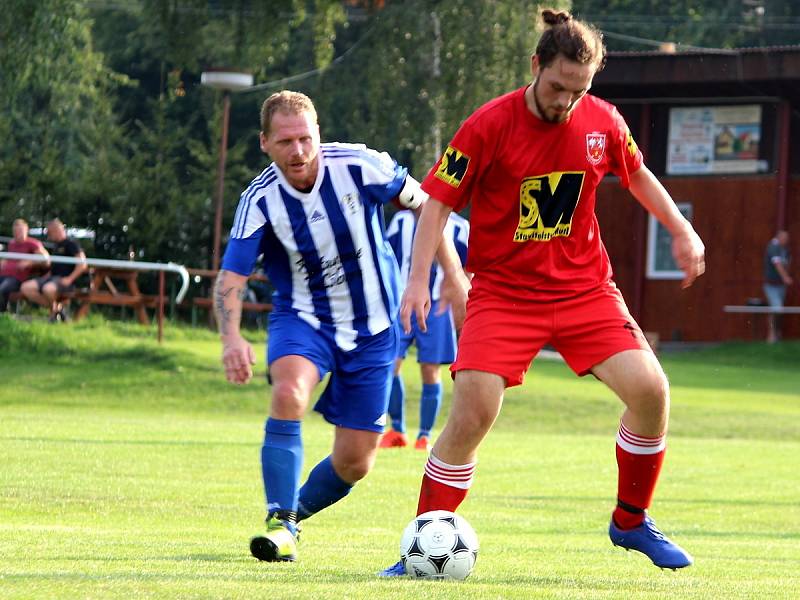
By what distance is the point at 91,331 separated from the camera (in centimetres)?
2255

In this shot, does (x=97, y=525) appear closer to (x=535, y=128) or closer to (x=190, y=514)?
(x=190, y=514)

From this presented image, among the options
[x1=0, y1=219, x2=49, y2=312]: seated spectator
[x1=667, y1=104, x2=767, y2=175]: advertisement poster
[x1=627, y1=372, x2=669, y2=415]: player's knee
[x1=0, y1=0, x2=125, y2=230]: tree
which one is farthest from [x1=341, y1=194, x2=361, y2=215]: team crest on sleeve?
[x1=667, y1=104, x2=767, y2=175]: advertisement poster

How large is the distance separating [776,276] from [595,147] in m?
23.7

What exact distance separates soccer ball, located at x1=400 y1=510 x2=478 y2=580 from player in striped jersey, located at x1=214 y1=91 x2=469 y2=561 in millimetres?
821

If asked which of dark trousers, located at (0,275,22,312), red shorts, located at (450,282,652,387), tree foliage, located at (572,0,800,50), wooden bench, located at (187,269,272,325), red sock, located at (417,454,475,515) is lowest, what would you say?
wooden bench, located at (187,269,272,325)

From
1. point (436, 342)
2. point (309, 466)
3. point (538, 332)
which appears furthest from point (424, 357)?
point (538, 332)

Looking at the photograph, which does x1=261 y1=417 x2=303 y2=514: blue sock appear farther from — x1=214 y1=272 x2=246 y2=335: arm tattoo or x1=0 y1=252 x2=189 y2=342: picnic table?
x1=0 y1=252 x2=189 y2=342: picnic table

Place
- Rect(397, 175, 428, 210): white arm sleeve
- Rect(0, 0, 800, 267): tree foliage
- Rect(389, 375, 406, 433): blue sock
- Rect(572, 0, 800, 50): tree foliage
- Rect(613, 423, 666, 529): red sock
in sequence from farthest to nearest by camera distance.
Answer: Rect(572, 0, 800, 50): tree foliage, Rect(0, 0, 800, 267): tree foliage, Rect(389, 375, 406, 433): blue sock, Rect(397, 175, 428, 210): white arm sleeve, Rect(613, 423, 666, 529): red sock

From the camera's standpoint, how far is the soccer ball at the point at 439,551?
19.9 ft

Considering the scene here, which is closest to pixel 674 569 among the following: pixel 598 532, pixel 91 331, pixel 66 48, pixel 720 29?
pixel 598 532

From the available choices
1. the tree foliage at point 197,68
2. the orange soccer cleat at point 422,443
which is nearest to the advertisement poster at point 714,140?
the tree foliage at point 197,68

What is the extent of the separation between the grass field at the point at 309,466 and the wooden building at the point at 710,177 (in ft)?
24.3

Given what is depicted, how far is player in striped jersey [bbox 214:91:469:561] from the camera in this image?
693 centimetres

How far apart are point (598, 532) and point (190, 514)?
2.52m
